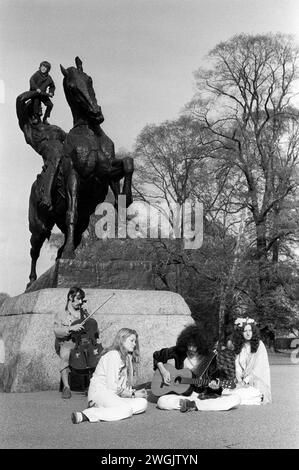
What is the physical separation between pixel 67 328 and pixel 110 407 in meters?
2.32

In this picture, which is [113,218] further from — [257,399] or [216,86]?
[216,86]

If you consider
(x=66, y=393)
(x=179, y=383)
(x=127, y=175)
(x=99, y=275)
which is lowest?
(x=66, y=393)

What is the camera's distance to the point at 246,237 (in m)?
26.2

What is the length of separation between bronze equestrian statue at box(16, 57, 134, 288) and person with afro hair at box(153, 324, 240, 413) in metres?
A: 3.24

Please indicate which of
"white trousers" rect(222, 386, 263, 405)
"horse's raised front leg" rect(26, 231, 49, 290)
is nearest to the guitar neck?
"white trousers" rect(222, 386, 263, 405)

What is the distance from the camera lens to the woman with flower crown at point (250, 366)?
7.38m

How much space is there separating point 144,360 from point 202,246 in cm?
1655

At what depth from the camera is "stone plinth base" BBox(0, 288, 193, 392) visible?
30.2 feet

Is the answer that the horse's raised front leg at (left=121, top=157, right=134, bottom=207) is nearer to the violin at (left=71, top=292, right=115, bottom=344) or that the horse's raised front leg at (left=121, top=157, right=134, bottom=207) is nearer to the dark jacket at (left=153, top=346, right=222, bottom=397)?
the violin at (left=71, top=292, right=115, bottom=344)

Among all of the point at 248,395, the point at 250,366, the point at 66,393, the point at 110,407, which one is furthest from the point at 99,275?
the point at 110,407

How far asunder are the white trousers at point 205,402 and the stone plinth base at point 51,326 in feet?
8.78

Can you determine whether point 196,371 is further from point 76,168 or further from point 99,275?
point 76,168

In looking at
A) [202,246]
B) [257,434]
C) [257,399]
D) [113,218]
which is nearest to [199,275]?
[202,246]

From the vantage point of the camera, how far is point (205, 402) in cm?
681
